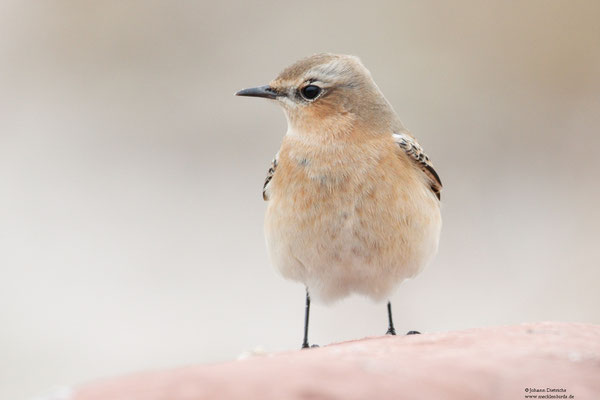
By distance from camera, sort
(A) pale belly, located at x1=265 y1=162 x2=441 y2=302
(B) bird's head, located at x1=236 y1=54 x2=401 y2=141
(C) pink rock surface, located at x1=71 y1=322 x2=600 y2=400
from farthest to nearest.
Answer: (B) bird's head, located at x1=236 y1=54 x2=401 y2=141
(A) pale belly, located at x1=265 y1=162 x2=441 y2=302
(C) pink rock surface, located at x1=71 y1=322 x2=600 y2=400

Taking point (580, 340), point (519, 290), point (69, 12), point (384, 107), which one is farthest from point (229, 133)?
point (580, 340)

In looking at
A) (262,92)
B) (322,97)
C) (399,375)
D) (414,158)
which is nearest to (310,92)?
(322,97)

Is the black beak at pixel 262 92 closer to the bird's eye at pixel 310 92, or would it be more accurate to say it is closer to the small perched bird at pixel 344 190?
the small perched bird at pixel 344 190

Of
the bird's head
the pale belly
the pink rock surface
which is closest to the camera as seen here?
the pink rock surface

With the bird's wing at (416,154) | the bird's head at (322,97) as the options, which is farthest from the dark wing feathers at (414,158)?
the bird's head at (322,97)

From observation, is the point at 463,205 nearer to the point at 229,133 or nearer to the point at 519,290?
the point at 519,290

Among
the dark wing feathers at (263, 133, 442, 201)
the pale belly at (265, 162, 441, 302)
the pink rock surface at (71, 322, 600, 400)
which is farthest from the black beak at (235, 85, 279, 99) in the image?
the pink rock surface at (71, 322, 600, 400)

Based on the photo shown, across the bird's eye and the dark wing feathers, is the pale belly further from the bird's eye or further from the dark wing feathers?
the bird's eye
